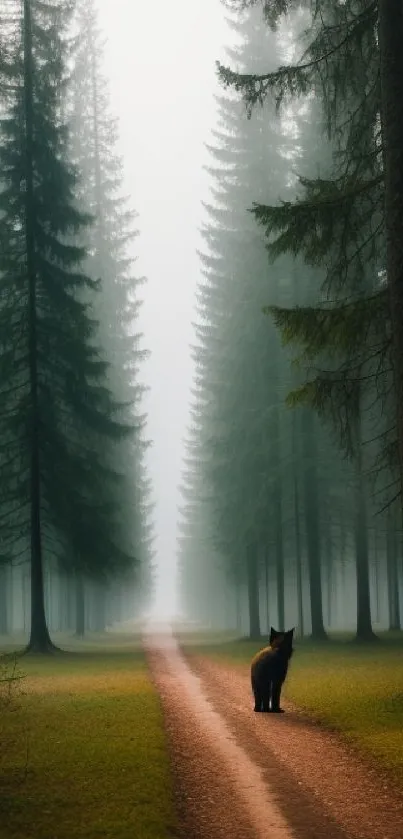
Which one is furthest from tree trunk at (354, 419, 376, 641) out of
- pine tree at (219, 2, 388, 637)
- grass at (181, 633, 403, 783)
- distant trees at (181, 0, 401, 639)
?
pine tree at (219, 2, 388, 637)

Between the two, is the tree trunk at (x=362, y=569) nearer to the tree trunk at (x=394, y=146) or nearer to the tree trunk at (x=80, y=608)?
the tree trunk at (x=80, y=608)

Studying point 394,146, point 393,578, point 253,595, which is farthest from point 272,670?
point 393,578

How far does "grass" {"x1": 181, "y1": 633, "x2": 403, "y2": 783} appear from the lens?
10433 mm

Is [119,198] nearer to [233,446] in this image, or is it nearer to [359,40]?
[233,446]

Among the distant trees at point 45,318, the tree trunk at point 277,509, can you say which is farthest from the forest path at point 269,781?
the tree trunk at point 277,509

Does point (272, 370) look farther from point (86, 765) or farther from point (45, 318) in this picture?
point (86, 765)

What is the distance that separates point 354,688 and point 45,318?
16.4m

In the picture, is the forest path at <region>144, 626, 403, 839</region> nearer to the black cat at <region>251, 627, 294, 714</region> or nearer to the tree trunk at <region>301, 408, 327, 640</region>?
the black cat at <region>251, 627, 294, 714</region>

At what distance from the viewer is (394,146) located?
35.6 ft

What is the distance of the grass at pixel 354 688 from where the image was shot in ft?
34.2

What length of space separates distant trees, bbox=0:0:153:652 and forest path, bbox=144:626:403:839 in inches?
494

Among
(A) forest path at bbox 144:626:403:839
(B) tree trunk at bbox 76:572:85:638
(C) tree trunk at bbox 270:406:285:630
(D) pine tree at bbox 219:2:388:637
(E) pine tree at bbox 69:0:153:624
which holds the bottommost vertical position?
(B) tree trunk at bbox 76:572:85:638

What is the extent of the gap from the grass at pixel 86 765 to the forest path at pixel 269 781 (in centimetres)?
32

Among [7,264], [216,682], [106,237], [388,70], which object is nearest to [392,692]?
[216,682]
